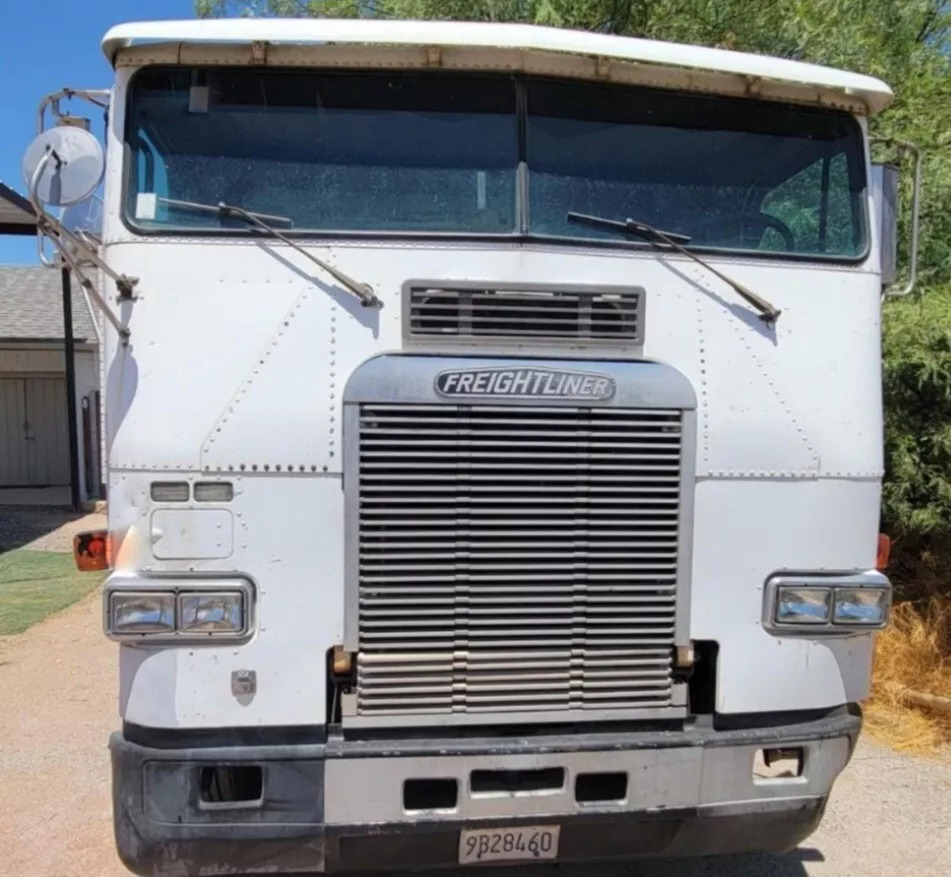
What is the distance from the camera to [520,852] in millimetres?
2840

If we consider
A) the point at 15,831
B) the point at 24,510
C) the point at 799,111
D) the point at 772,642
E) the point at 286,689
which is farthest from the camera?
the point at 24,510

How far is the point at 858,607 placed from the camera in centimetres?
305

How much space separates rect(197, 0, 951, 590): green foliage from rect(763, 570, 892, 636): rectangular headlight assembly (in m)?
2.75

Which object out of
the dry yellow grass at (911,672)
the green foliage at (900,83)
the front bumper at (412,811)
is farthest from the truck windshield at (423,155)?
the dry yellow grass at (911,672)

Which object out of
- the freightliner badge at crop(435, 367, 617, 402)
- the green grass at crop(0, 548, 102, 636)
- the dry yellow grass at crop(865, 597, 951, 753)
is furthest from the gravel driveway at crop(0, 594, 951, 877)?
the freightliner badge at crop(435, 367, 617, 402)

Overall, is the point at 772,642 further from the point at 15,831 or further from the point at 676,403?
the point at 15,831

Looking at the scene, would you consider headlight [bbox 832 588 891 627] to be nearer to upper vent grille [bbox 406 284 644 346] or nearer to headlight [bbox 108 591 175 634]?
upper vent grille [bbox 406 284 644 346]

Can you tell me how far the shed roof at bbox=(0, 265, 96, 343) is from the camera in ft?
57.4

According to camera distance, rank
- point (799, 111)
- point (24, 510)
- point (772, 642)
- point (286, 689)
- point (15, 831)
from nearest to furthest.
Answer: point (286, 689), point (772, 642), point (799, 111), point (15, 831), point (24, 510)

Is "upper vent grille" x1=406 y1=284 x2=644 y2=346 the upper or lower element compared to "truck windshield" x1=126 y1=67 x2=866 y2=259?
lower

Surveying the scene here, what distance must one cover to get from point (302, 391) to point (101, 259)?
808 millimetres

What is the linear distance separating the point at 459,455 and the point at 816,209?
1.71m

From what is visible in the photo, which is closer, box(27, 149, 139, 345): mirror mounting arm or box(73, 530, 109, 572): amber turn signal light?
box(27, 149, 139, 345): mirror mounting arm

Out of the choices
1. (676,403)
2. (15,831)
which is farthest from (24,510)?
(676,403)
